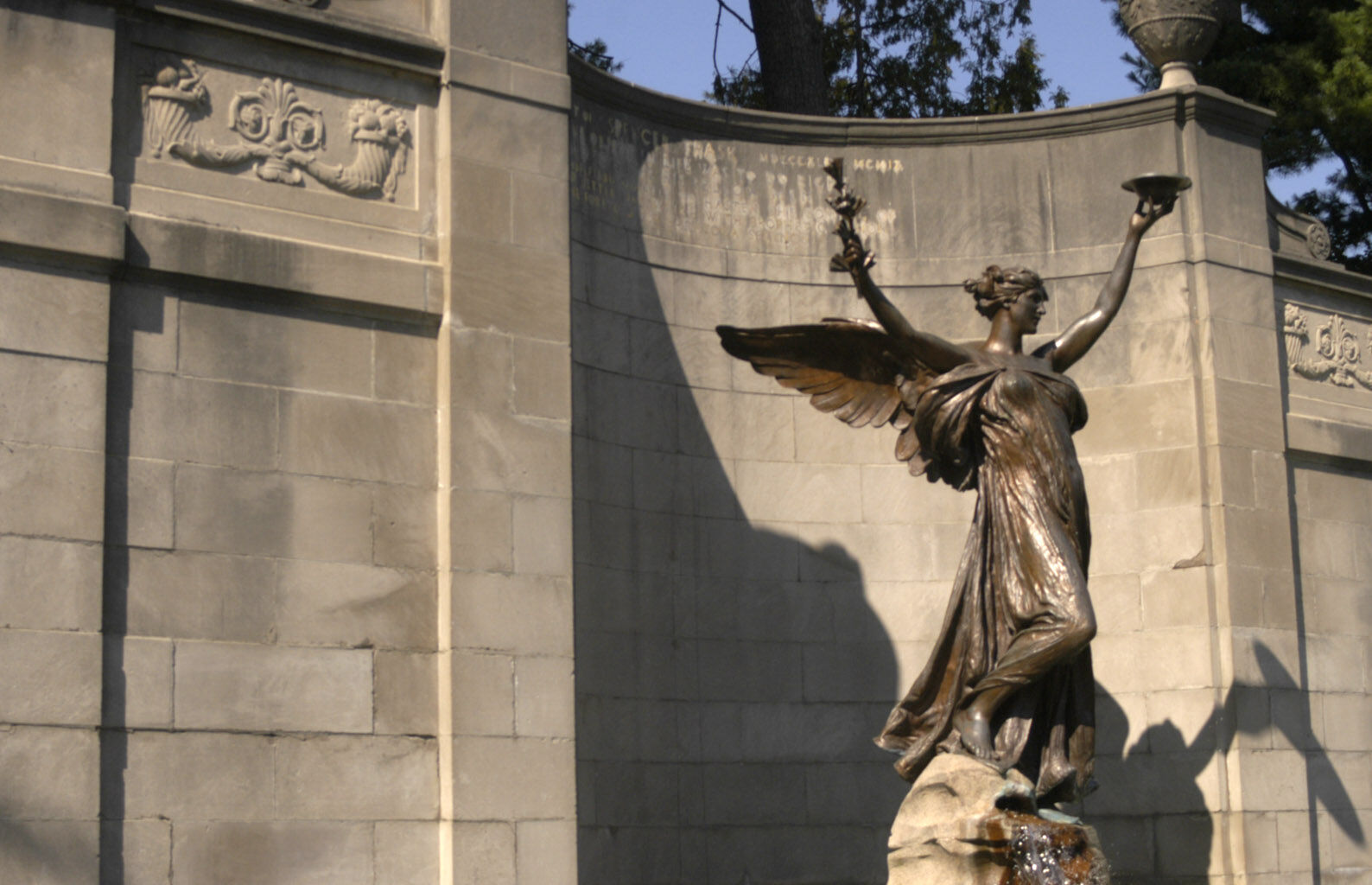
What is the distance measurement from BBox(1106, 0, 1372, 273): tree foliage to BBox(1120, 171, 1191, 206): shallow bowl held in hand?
26.2 feet

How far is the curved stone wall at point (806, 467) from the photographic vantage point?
1061cm

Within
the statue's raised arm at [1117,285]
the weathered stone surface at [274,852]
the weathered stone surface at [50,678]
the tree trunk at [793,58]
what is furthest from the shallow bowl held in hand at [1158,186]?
the tree trunk at [793,58]

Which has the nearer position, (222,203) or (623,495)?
(222,203)

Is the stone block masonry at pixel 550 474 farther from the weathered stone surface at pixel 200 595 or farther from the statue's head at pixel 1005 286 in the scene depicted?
the statue's head at pixel 1005 286

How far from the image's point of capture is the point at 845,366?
960 centimetres

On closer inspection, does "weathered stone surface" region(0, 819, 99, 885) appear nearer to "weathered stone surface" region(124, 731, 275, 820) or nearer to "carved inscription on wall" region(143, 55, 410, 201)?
"weathered stone surface" region(124, 731, 275, 820)

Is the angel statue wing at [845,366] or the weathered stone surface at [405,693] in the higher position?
the angel statue wing at [845,366]

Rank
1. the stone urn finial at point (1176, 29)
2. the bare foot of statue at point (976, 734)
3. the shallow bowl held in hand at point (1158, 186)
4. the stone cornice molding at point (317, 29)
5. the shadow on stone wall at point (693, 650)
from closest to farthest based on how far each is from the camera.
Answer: the stone cornice molding at point (317, 29), the bare foot of statue at point (976, 734), the shallow bowl held in hand at point (1158, 186), the shadow on stone wall at point (693, 650), the stone urn finial at point (1176, 29)

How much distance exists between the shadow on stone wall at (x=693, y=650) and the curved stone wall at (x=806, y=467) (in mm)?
17

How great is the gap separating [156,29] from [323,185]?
1030 millimetres

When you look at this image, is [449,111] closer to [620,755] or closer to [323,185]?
[323,185]

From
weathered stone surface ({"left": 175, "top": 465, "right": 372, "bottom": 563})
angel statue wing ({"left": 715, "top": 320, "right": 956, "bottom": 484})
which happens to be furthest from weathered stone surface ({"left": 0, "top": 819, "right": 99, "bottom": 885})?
angel statue wing ({"left": 715, "top": 320, "right": 956, "bottom": 484})

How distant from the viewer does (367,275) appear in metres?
8.39

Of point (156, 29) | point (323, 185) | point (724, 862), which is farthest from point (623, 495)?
point (156, 29)
